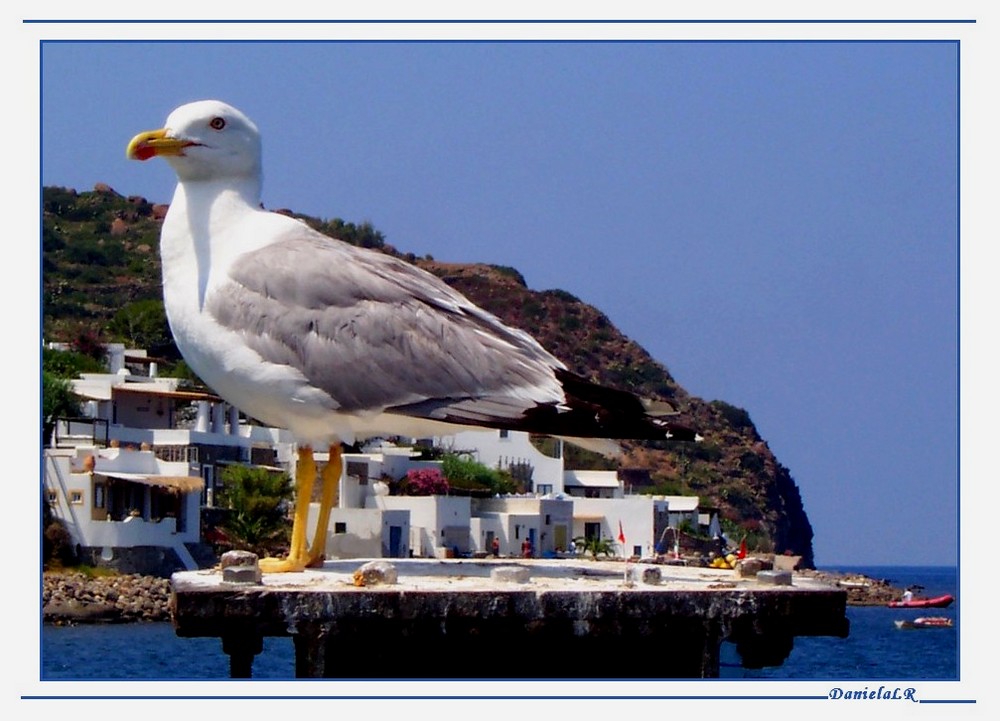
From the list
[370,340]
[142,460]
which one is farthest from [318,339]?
[142,460]

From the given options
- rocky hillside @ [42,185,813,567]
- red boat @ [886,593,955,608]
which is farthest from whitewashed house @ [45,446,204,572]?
red boat @ [886,593,955,608]

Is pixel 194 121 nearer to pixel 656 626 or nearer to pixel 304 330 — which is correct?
pixel 304 330

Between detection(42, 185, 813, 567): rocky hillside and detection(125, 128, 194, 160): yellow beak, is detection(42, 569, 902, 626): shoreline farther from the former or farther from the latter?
detection(125, 128, 194, 160): yellow beak

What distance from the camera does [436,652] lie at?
9.66 metres

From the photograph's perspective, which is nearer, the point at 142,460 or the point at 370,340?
the point at 370,340

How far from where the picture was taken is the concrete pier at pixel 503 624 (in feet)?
31.2

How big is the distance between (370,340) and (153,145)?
169 centimetres

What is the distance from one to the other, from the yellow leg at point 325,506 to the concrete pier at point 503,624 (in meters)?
1.20

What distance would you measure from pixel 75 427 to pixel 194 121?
70.5 meters

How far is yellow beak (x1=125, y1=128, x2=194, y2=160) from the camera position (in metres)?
11.2

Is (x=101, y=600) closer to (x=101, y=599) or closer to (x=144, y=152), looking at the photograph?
(x=101, y=599)

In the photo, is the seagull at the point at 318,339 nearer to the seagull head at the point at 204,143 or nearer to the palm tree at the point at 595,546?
the seagull head at the point at 204,143

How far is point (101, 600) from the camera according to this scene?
65688mm
